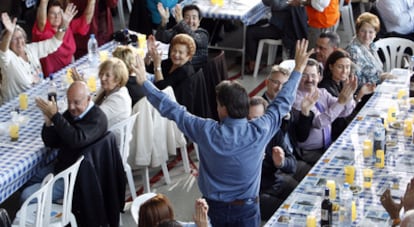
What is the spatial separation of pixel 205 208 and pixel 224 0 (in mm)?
5949

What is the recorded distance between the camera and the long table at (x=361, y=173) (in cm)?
475

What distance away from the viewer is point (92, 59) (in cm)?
757

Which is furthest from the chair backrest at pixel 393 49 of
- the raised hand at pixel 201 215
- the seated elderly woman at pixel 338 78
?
the raised hand at pixel 201 215

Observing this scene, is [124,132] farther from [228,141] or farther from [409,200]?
[409,200]

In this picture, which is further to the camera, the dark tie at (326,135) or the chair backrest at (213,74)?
the chair backrest at (213,74)

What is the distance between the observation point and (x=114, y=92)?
6273 mm

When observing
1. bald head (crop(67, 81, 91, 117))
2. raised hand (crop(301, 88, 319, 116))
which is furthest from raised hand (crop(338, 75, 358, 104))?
bald head (crop(67, 81, 91, 117))

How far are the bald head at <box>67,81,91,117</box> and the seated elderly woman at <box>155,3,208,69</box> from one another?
2.23 meters

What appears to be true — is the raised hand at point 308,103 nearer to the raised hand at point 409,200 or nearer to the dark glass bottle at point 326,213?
the dark glass bottle at point 326,213

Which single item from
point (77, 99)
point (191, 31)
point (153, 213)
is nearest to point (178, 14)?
point (191, 31)

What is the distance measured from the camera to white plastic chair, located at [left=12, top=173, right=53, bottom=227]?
4.91 m

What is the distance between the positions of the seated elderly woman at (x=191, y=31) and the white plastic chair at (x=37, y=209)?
2803mm

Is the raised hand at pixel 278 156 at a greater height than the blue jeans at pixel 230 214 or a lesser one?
greater

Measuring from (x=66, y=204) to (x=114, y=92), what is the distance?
119 centimetres
